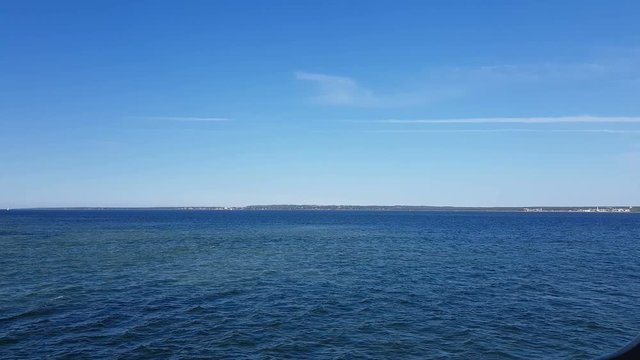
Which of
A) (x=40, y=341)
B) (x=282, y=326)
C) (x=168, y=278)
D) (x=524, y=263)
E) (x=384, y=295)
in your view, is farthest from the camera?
(x=524, y=263)

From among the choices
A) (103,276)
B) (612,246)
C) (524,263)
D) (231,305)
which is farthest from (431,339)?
(612,246)

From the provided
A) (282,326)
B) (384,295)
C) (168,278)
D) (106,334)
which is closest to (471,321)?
(384,295)

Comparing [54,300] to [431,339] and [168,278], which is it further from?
[431,339]

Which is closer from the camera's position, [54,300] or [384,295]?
[54,300]

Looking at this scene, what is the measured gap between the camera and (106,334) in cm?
2150

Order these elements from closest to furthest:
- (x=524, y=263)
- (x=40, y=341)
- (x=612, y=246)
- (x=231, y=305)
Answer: (x=40, y=341) → (x=231, y=305) → (x=524, y=263) → (x=612, y=246)

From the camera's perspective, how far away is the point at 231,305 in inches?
1106

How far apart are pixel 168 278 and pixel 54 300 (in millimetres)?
9962

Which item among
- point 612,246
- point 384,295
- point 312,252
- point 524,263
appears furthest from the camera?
point 612,246

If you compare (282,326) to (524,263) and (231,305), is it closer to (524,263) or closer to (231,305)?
(231,305)

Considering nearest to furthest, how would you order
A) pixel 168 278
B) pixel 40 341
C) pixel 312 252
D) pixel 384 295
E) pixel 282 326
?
pixel 40 341 → pixel 282 326 → pixel 384 295 → pixel 168 278 → pixel 312 252

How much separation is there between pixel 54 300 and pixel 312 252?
35.1 meters

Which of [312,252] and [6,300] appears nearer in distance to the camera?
[6,300]

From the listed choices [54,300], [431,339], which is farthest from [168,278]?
[431,339]
